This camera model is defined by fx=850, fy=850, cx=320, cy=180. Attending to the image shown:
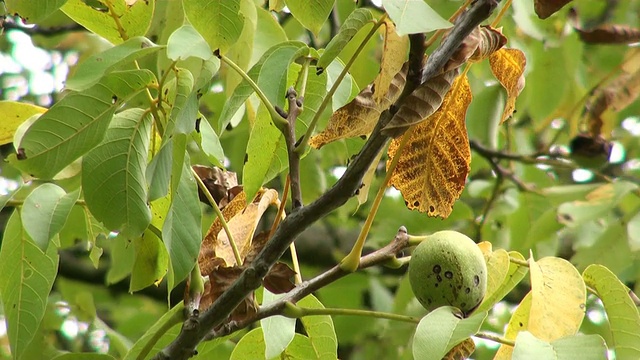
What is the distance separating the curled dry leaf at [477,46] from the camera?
1.16 meters

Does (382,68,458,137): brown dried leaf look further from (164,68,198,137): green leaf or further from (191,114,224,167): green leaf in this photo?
(191,114,224,167): green leaf

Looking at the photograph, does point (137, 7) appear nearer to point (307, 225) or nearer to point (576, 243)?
point (307, 225)

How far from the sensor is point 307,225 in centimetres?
121

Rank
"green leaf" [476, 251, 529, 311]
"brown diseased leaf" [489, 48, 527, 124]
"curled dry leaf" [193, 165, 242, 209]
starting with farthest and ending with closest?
"curled dry leaf" [193, 165, 242, 209], "green leaf" [476, 251, 529, 311], "brown diseased leaf" [489, 48, 527, 124]

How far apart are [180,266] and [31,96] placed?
3308 mm

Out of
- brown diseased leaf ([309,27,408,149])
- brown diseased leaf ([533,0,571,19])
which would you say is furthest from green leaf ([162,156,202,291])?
brown diseased leaf ([533,0,571,19])

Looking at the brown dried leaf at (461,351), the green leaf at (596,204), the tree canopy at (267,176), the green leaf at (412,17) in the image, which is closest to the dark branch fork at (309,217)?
the tree canopy at (267,176)

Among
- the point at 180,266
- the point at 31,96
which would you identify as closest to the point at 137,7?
the point at 180,266

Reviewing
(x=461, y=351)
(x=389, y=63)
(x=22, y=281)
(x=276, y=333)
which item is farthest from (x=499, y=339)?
(x=22, y=281)

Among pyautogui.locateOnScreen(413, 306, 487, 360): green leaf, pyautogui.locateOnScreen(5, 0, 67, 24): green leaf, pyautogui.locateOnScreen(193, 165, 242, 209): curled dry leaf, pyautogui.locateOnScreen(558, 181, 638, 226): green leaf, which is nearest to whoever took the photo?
pyautogui.locateOnScreen(413, 306, 487, 360): green leaf

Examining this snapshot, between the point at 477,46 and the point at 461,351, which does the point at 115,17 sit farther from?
the point at 461,351

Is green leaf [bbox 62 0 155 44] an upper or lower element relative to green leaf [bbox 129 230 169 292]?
upper

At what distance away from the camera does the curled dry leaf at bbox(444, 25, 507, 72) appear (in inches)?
45.7

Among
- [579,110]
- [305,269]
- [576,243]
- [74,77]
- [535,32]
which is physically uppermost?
[74,77]
